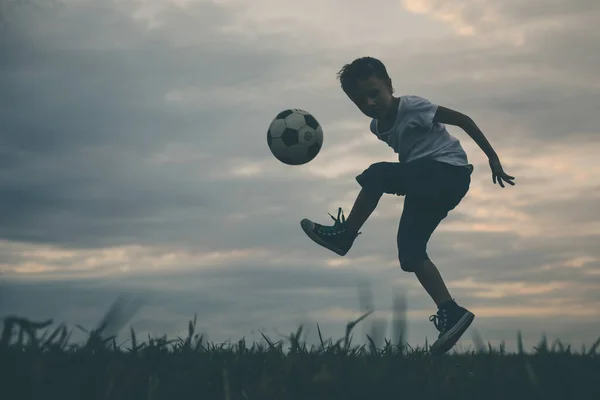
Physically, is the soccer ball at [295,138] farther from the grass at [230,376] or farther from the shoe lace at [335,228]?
the grass at [230,376]

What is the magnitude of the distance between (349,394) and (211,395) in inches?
25.8

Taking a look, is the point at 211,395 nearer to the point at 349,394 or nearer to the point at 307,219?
the point at 349,394

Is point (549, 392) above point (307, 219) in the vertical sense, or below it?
below

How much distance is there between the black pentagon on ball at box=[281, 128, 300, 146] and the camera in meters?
7.67

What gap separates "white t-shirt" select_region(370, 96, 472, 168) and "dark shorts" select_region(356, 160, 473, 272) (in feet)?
0.49

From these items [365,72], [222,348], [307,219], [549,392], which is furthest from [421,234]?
[549,392]

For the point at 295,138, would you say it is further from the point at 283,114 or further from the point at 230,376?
the point at 230,376

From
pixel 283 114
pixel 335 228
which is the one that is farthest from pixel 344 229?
pixel 283 114

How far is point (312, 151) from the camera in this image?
775 centimetres

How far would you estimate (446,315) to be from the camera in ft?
20.8

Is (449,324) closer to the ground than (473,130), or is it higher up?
closer to the ground

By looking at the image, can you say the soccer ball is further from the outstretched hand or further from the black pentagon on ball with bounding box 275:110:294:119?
the outstretched hand

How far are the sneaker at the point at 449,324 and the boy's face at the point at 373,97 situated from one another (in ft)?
6.64

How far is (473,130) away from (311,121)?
6.35ft
